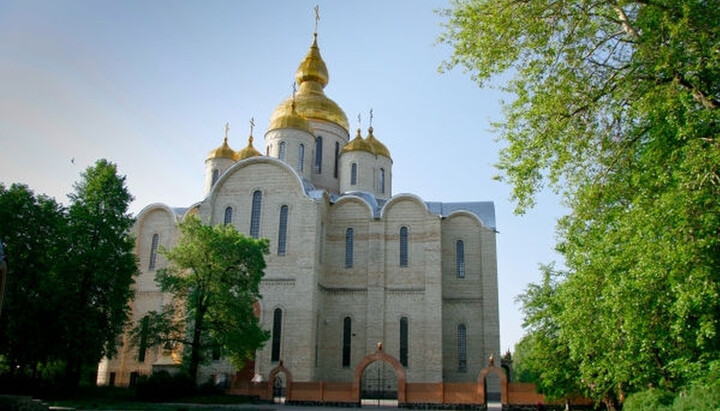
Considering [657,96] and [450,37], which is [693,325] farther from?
[450,37]

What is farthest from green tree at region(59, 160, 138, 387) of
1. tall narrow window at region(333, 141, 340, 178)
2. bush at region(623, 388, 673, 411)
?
bush at region(623, 388, 673, 411)

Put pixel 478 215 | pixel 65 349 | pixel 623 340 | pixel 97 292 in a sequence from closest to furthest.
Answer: pixel 623 340 → pixel 65 349 → pixel 97 292 → pixel 478 215

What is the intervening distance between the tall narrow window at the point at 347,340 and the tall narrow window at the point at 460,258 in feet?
18.5

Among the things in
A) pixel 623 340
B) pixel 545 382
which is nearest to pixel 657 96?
pixel 623 340

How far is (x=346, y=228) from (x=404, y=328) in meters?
5.34

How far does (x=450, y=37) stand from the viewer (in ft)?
39.2

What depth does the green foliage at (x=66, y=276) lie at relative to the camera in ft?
66.6

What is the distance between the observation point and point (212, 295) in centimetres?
2167

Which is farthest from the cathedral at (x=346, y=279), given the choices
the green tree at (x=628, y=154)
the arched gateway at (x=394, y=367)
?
the green tree at (x=628, y=154)

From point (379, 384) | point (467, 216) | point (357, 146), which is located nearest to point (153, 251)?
point (357, 146)

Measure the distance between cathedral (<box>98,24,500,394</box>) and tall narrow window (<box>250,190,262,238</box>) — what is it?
5 cm

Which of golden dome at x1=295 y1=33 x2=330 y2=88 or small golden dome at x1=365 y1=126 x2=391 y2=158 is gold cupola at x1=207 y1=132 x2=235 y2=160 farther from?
small golden dome at x1=365 y1=126 x2=391 y2=158

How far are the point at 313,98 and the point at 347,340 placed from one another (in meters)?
14.0

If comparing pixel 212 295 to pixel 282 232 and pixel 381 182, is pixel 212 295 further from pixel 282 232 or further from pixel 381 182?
pixel 381 182
